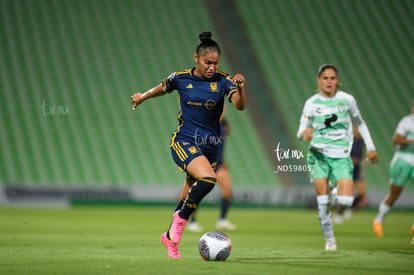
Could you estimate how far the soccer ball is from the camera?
8000 mm

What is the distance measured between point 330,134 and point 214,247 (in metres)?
2.96

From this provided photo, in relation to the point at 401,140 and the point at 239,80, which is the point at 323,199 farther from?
the point at 401,140

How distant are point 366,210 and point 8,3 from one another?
1295 cm

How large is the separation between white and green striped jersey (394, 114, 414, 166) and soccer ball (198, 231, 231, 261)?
591 cm

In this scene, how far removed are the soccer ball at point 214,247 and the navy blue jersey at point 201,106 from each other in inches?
39.7

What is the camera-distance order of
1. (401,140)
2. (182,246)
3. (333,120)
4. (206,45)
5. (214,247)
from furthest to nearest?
1. (401,140)
2. (182,246)
3. (333,120)
4. (206,45)
5. (214,247)

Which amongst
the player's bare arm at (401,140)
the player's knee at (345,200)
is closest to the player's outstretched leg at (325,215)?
the player's knee at (345,200)

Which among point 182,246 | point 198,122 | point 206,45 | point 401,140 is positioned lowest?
point 182,246

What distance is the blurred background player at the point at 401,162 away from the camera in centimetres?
1312

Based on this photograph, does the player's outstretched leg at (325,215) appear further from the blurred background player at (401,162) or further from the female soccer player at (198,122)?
the blurred background player at (401,162)

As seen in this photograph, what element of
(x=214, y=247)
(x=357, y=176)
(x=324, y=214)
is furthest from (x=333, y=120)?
(x=357, y=176)

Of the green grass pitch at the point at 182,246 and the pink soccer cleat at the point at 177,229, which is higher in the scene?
the pink soccer cleat at the point at 177,229

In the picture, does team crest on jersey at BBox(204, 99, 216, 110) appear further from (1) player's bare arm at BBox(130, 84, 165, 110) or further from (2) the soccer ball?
(2) the soccer ball

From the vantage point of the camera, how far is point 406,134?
43.3ft
